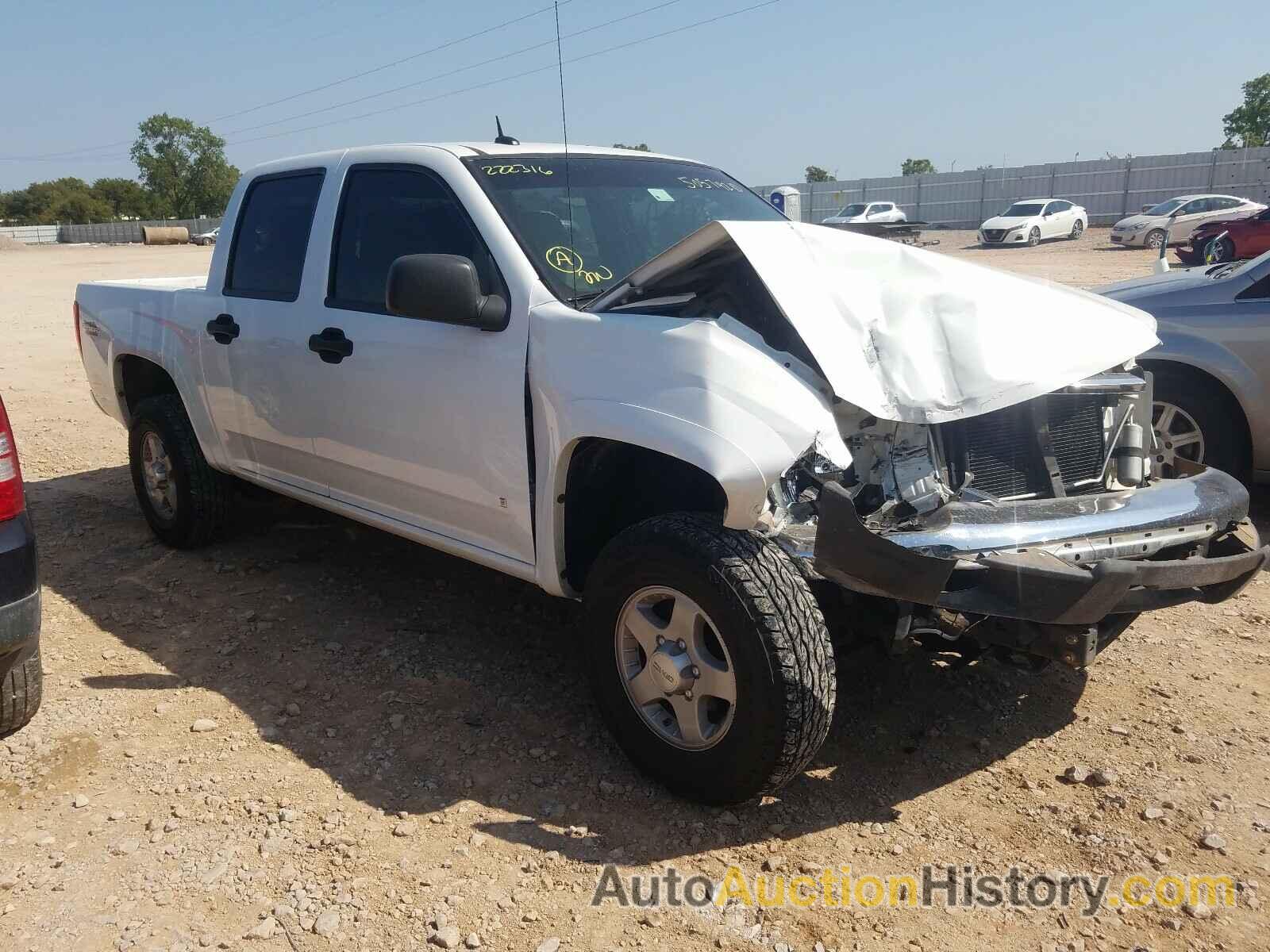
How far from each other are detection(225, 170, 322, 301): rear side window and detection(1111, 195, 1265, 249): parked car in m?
25.7

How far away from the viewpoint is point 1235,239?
1973cm

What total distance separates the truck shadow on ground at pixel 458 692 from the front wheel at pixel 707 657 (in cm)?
23

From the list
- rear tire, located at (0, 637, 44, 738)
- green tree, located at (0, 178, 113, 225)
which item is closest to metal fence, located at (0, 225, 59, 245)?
green tree, located at (0, 178, 113, 225)

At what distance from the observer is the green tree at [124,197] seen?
9894 centimetres

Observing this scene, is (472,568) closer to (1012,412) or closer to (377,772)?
(377,772)

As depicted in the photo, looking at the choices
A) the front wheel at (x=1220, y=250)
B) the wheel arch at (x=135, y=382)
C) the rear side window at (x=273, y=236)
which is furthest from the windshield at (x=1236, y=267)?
the front wheel at (x=1220, y=250)

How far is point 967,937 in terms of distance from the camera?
2.56 meters

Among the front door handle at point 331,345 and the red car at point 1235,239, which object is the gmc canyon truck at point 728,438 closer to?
the front door handle at point 331,345

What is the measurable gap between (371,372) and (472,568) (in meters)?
1.53

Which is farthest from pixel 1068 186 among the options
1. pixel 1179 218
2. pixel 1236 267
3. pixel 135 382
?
pixel 135 382

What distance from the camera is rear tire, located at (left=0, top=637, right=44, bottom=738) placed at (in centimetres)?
344

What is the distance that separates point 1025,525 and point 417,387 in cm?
209

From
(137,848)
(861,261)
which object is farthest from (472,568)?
(861,261)

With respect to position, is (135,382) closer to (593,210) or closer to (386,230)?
(386,230)
